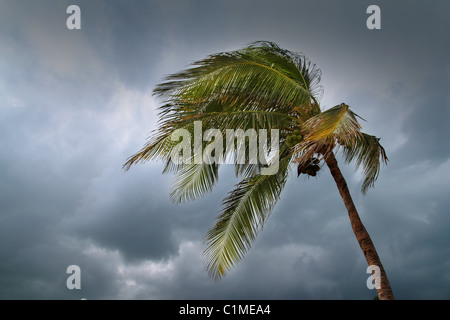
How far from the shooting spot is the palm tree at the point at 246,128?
6.59 metres

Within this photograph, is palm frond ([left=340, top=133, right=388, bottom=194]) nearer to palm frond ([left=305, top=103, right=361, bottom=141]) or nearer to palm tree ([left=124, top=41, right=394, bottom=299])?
palm tree ([left=124, top=41, right=394, bottom=299])

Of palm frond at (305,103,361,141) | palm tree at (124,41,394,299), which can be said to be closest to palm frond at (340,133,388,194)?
palm tree at (124,41,394,299)

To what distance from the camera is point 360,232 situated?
22.1ft

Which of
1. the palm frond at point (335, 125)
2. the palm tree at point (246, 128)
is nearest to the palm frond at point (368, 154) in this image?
the palm tree at point (246, 128)

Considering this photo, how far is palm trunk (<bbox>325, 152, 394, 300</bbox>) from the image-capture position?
6.13m

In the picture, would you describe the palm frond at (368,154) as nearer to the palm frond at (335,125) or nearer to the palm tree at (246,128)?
the palm tree at (246,128)

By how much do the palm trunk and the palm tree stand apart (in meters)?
0.02

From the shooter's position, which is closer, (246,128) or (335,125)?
(335,125)

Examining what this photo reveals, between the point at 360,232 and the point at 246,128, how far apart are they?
294cm

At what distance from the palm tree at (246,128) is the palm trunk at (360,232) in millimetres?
16

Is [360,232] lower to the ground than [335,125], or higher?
lower
